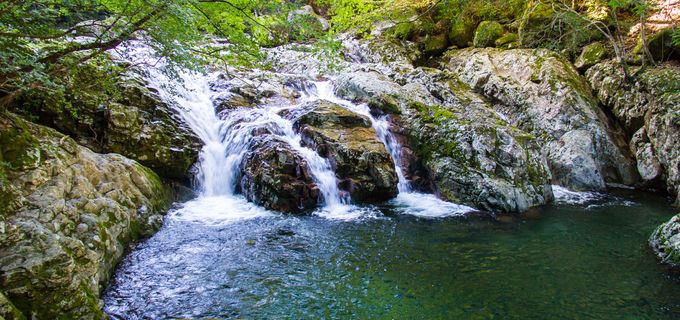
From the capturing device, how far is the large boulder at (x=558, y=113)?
14039mm

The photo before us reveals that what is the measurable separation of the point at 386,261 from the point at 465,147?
6.50m

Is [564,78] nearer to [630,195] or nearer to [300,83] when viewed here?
[630,195]

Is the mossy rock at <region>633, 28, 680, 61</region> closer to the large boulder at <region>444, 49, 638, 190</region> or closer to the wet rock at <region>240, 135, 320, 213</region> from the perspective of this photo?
the large boulder at <region>444, 49, 638, 190</region>

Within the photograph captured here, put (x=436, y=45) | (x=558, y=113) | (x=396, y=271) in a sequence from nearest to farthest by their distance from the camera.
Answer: (x=396, y=271), (x=558, y=113), (x=436, y=45)

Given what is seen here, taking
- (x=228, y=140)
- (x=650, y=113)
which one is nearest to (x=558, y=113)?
(x=650, y=113)

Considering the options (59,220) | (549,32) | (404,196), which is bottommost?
(404,196)

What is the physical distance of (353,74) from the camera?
55.3 ft

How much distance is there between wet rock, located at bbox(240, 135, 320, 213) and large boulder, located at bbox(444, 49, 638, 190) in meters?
10.0

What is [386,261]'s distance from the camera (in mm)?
7496

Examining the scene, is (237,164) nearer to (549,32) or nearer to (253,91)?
(253,91)

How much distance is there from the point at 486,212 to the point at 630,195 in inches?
245

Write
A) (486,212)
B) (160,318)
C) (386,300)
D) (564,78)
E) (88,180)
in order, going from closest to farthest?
(160,318) → (386,300) → (88,180) → (486,212) → (564,78)

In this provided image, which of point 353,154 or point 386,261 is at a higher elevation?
point 353,154

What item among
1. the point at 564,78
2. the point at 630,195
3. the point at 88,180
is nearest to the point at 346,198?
the point at 88,180
